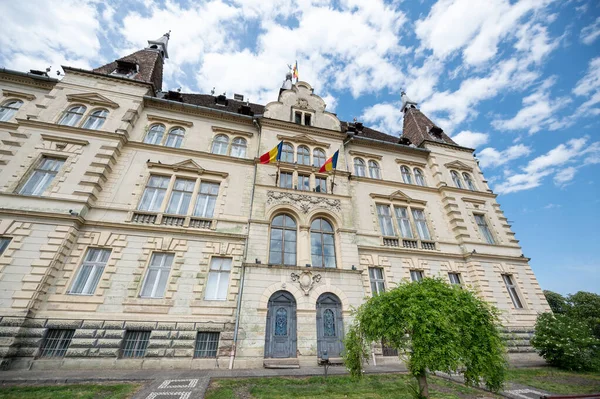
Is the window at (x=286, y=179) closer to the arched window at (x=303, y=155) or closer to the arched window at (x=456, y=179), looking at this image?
the arched window at (x=303, y=155)

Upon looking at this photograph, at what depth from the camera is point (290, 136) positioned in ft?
57.7

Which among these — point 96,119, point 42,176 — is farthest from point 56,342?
point 96,119

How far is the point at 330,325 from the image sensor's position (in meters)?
12.3

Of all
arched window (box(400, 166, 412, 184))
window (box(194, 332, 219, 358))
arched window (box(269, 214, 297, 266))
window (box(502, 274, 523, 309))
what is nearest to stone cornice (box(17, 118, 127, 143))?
arched window (box(269, 214, 297, 266))

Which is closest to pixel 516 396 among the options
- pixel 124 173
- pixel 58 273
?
pixel 58 273

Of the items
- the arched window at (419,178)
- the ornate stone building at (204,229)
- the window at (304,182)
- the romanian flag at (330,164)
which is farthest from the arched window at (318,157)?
the arched window at (419,178)

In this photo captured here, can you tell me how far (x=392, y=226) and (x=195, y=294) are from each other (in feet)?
43.6

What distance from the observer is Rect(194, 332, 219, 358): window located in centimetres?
1087

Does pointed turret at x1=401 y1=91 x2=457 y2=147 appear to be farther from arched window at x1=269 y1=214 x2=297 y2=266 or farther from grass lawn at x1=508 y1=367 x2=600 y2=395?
grass lawn at x1=508 y1=367 x2=600 y2=395

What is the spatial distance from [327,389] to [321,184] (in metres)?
11.5

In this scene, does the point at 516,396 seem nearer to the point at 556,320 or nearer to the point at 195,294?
the point at 556,320

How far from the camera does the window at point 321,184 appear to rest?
16.3 meters

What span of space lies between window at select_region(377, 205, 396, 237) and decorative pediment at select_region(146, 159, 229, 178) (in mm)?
11170

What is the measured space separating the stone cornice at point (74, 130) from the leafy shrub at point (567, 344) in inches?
1041
